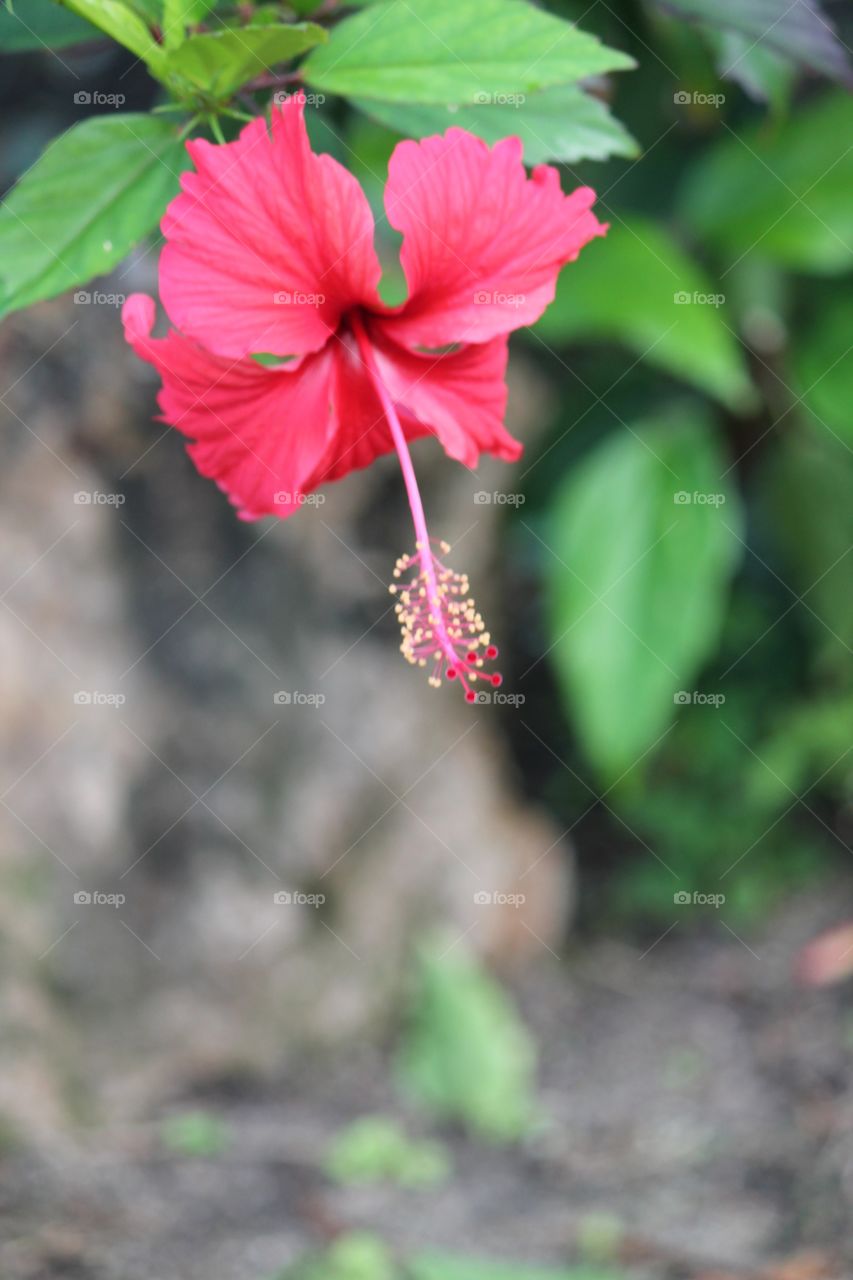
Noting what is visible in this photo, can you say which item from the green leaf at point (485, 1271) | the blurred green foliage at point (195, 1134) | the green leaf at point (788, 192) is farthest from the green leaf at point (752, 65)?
the blurred green foliage at point (195, 1134)

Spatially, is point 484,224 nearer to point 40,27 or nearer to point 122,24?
point 122,24

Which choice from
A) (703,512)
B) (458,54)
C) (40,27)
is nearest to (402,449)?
(458,54)

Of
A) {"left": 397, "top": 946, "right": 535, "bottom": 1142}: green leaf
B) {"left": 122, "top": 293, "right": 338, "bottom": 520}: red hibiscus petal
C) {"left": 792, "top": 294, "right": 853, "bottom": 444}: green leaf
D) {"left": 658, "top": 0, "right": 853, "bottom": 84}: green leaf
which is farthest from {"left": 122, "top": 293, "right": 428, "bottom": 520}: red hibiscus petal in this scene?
{"left": 792, "top": 294, "right": 853, "bottom": 444}: green leaf

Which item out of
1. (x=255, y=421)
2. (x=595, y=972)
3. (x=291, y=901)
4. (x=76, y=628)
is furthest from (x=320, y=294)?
(x=595, y=972)

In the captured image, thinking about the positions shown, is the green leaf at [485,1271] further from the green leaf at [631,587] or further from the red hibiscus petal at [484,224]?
the red hibiscus petal at [484,224]

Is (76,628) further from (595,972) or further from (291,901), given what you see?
(595,972)
